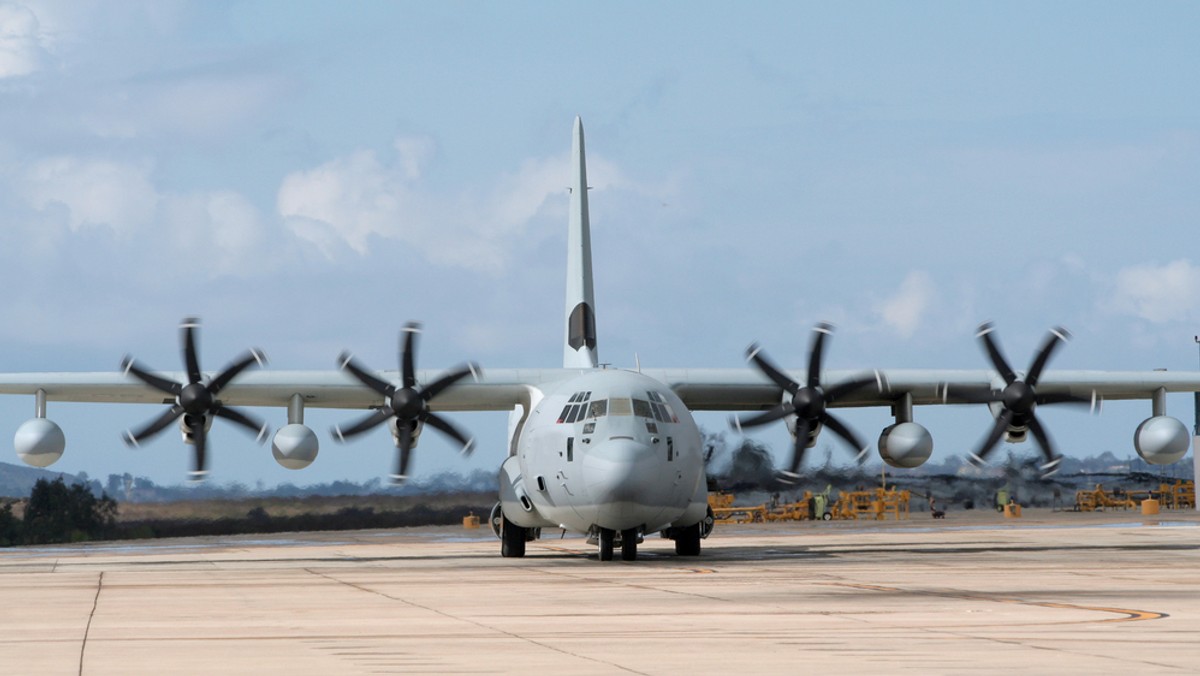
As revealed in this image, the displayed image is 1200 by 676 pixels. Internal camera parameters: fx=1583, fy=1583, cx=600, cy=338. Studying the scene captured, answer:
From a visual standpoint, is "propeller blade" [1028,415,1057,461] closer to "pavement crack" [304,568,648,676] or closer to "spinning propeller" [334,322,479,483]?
"spinning propeller" [334,322,479,483]

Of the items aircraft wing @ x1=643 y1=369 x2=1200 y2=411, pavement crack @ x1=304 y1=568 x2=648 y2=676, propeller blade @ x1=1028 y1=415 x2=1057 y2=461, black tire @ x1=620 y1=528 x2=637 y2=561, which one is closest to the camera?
pavement crack @ x1=304 y1=568 x2=648 y2=676

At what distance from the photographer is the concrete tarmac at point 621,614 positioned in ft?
38.1

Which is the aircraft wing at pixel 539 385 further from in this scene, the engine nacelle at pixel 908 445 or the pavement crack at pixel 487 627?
the pavement crack at pixel 487 627

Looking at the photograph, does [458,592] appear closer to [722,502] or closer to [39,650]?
[39,650]

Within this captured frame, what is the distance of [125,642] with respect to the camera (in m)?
13.6

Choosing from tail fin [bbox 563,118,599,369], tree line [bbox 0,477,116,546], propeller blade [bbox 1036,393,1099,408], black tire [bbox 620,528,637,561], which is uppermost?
tail fin [bbox 563,118,599,369]

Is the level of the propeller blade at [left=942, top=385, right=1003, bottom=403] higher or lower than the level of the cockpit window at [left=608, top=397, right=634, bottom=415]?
higher

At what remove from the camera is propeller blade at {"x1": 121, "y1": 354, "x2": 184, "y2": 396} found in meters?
34.0

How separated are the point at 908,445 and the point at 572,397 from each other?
972 cm

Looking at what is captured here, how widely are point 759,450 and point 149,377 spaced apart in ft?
92.0

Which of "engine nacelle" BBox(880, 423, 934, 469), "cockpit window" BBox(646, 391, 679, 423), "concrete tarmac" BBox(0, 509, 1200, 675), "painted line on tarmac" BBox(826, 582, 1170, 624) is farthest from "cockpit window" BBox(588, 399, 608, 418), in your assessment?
"engine nacelle" BBox(880, 423, 934, 469)

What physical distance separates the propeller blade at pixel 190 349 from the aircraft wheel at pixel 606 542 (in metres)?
10.4

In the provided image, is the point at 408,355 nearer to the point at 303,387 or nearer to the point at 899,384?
the point at 303,387

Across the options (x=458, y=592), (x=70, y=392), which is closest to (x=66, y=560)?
(x=70, y=392)
